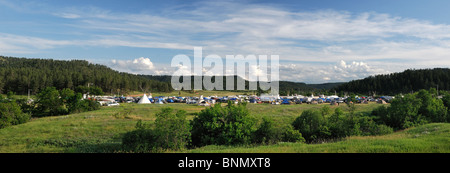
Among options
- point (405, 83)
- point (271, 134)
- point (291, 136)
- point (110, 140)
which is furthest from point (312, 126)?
point (405, 83)

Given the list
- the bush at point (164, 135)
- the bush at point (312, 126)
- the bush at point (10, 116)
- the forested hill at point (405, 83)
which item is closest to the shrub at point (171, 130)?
the bush at point (164, 135)

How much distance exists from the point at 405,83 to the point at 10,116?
18295 cm

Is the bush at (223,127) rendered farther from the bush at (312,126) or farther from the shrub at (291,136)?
the bush at (312,126)

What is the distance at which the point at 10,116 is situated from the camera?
1409 inches

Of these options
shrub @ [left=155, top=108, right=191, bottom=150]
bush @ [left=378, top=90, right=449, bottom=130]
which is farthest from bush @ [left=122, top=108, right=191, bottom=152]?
bush @ [left=378, top=90, right=449, bottom=130]

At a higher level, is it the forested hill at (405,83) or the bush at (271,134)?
the forested hill at (405,83)

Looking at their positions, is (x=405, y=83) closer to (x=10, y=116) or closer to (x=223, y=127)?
(x=223, y=127)

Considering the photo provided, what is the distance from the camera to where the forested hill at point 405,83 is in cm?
14388

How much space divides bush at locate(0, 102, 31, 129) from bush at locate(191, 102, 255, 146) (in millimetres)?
29477

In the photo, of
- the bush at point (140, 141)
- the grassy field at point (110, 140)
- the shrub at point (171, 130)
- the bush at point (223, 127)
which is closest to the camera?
the grassy field at point (110, 140)

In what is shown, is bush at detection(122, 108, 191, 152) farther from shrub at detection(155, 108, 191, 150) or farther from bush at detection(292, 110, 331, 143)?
bush at detection(292, 110, 331, 143)

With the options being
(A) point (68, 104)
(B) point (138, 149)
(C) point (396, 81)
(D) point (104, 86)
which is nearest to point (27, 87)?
(D) point (104, 86)

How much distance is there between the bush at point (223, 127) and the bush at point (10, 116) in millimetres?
29477

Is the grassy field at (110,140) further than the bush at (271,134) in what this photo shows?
No
